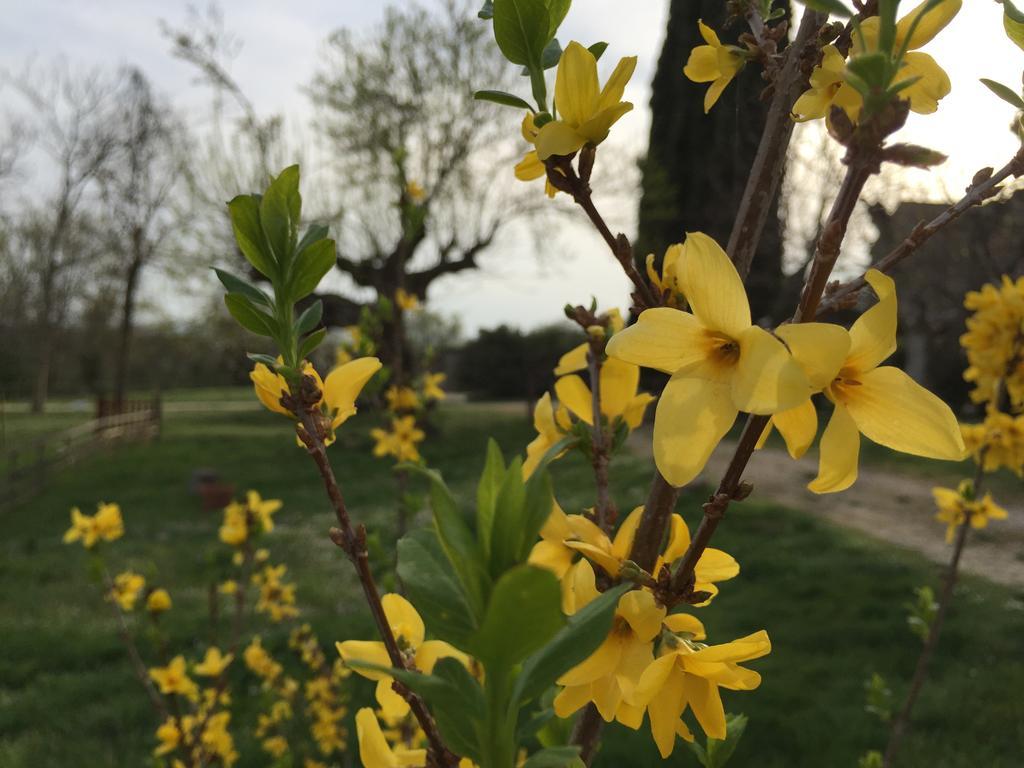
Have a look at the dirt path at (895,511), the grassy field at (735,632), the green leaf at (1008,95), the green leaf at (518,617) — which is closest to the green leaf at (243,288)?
the green leaf at (518,617)

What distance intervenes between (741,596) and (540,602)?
19.7 ft

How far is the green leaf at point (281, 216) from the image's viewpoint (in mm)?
556

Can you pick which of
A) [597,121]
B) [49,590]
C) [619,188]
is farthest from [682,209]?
[597,121]

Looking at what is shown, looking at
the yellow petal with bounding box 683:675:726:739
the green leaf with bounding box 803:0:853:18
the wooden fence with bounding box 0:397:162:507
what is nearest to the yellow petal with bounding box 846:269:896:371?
the green leaf with bounding box 803:0:853:18

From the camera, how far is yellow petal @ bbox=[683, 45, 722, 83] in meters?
0.76

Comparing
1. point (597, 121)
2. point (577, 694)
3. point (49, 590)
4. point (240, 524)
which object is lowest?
point (49, 590)

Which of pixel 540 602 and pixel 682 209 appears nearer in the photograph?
pixel 540 602

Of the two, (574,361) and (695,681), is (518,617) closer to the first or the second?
(695,681)

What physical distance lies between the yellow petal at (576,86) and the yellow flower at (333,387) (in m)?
0.24

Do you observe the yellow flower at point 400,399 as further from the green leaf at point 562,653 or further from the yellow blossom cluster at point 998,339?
the green leaf at point 562,653

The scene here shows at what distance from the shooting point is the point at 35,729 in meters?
4.05

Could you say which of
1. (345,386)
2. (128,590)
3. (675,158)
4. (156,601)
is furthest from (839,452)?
(675,158)

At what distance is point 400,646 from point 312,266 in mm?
369

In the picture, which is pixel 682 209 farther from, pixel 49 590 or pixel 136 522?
pixel 49 590
